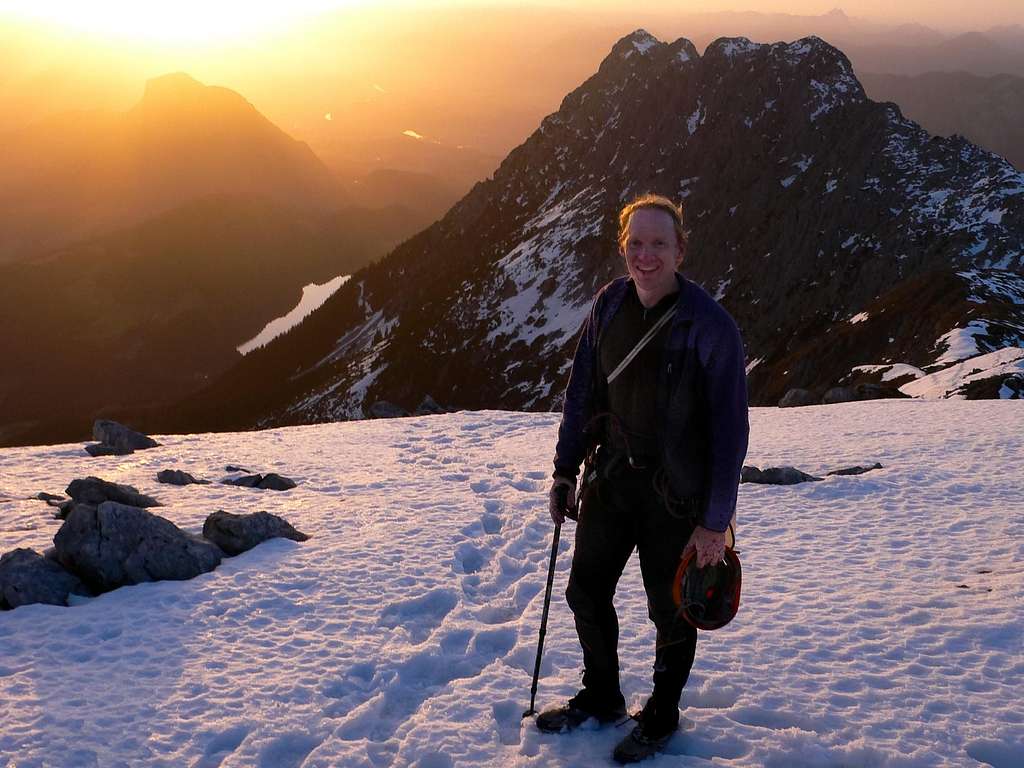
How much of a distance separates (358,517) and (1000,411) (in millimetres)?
16418

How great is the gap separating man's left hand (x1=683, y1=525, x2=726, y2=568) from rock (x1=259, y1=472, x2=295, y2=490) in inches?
467

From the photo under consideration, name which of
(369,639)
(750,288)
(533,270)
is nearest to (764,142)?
(750,288)

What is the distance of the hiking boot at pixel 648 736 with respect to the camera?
5172 millimetres

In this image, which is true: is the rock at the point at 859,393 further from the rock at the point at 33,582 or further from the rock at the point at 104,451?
the rock at the point at 33,582

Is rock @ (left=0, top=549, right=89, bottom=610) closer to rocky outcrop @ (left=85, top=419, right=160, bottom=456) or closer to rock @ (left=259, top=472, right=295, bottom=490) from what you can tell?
rock @ (left=259, top=472, right=295, bottom=490)

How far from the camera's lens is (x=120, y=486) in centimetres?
1347

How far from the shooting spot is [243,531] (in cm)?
1027

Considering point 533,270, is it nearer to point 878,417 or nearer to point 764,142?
point 764,142

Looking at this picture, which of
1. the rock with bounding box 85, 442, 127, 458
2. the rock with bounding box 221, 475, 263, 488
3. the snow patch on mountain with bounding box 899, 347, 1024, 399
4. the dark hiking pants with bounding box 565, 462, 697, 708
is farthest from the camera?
the snow patch on mountain with bounding box 899, 347, 1024, 399

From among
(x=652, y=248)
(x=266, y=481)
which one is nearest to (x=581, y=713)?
(x=652, y=248)

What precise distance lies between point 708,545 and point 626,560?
24.5 inches

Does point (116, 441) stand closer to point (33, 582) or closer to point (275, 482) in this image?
point (275, 482)

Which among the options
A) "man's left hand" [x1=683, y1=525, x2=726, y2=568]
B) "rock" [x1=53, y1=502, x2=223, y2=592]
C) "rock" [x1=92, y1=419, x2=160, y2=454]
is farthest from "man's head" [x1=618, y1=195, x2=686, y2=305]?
"rock" [x1=92, y1=419, x2=160, y2=454]

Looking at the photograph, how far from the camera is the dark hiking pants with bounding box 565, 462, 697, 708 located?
4934 millimetres
